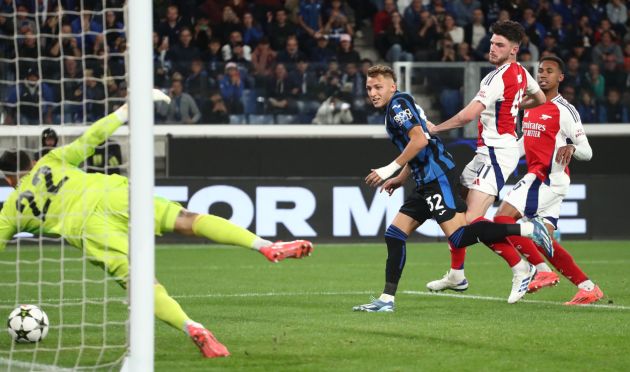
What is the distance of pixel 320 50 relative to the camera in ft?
67.4

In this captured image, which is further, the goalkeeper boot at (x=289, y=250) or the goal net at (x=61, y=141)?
the goal net at (x=61, y=141)

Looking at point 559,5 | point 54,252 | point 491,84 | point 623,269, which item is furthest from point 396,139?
point 559,5

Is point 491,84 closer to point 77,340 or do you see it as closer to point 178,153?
point 77,340

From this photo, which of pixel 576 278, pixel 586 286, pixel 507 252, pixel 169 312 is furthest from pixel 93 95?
pixel 169 312

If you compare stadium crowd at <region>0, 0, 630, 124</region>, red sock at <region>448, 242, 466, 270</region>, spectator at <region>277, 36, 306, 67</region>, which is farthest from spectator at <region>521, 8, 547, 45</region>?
red sock at <region>448, 242, 466, 270</region>

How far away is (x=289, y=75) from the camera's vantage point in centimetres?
1902

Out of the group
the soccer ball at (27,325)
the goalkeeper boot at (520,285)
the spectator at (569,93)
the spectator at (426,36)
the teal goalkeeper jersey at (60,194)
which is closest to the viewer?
the teal goalkeeper jersey at (60,194)

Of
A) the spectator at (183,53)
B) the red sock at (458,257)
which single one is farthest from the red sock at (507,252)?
the spectator at (183,53)

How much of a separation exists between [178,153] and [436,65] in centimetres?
434

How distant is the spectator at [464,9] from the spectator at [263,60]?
13.0 ft

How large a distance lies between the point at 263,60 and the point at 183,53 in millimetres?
1306

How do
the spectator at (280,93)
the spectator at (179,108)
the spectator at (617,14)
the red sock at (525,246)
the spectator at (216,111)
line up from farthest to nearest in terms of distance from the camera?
the spectator at (617,14) < the spectator at (280,93) < the spectator at (216,111) < the spectator at (179,108) < the red sock at (525,246)

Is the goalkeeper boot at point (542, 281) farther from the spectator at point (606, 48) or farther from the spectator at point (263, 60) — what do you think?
the spectator at point (606, 48)

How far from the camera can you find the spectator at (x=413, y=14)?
847 inches
